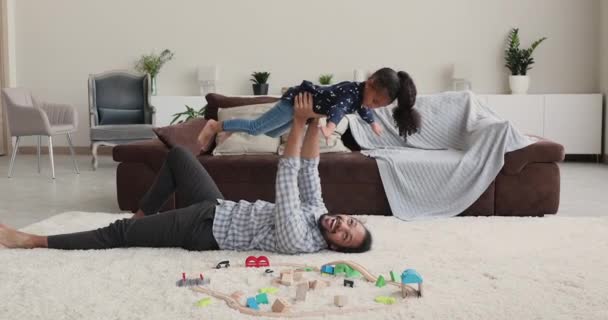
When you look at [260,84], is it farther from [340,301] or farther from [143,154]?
[340,301]

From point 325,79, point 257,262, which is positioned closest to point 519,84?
point 325,79

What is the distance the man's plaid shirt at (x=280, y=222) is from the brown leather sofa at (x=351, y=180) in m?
0.95

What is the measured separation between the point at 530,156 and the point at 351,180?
106 cm

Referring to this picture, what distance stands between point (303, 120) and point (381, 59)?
477 cm

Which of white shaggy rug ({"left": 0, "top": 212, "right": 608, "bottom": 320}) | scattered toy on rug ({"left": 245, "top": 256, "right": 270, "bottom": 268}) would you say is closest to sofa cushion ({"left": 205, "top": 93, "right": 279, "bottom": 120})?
white shaggy rug ({"left": 0, "top": 212, "right": 608, "bottom": 320})

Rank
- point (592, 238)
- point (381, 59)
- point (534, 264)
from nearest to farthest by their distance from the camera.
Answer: point (534, 264) → point (592, 238) → point (381, 59)

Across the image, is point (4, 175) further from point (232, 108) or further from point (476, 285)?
point (476, 285)

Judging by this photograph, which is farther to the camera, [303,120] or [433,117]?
[433,117]

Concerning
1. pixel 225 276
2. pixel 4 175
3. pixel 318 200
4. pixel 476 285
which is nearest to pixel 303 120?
pixel 318 200

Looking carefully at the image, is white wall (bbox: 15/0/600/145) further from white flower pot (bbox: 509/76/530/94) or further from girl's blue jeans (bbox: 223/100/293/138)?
girl's blue jeans (bbox: 223/100/293/138)

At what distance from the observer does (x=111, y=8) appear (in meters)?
7.49

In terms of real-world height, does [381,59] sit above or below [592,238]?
above

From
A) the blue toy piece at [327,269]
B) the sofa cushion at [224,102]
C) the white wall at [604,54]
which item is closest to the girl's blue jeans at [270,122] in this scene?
the blue toy piece at [327,269]

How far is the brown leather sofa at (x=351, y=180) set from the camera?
3.62 m
